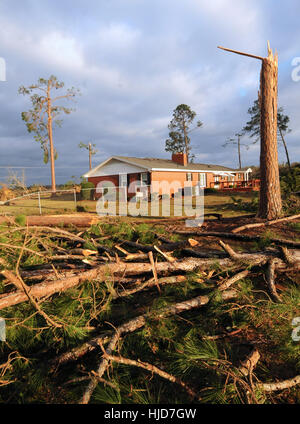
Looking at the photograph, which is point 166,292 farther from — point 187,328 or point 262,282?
point 262,282

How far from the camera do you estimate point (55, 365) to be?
2109 mm

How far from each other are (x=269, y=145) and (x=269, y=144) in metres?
0.03

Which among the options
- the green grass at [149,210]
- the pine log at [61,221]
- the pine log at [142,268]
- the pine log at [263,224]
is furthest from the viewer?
the green grass at [149,210]

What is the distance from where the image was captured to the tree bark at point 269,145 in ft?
24.5

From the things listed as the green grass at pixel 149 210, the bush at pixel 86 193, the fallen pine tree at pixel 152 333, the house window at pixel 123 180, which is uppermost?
the house window at pixel 123 180

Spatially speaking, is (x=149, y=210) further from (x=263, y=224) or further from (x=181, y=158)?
(x=181, y=158)

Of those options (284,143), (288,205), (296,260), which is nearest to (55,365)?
(296,260)

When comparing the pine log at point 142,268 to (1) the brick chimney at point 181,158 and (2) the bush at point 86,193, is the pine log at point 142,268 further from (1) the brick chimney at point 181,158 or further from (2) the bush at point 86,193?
(1) the brick chimney at point 181,158

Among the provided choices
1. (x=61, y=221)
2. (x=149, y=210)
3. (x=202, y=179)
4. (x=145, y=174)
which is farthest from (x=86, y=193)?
(x=61, y=221)

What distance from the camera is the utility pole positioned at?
7.47 m

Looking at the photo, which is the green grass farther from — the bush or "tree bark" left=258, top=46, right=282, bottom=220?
the bush

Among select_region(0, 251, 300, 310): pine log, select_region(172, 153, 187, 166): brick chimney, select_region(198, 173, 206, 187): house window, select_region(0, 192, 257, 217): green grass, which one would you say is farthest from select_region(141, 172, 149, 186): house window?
select_region(0, 251, 300, 310): pine log

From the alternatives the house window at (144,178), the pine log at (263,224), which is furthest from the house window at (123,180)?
the pine log at (263,224)

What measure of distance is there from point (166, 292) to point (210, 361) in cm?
129
